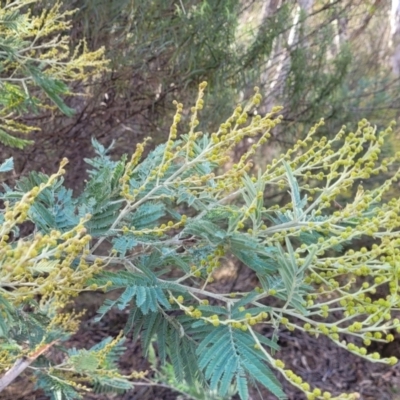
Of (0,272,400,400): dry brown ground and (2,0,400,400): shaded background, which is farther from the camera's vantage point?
(0,272,400,400): dry brown ground

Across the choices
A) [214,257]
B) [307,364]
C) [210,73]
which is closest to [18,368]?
[214,257]

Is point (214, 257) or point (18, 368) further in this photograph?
point (18, 368)

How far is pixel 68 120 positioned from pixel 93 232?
1870 mm

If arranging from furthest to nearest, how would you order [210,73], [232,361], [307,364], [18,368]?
1. [307,364]
2. [210,73]
3. [18,368]
4. [232,361]

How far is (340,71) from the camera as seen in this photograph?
2805 mm

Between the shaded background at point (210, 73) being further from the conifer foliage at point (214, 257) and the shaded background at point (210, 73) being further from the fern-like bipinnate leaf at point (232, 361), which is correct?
the fern-like bipinnate leaf at point (232, 361)

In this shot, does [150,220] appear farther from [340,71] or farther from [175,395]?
[175,395]

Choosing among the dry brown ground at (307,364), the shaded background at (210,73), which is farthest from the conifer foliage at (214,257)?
the dry brown ground at (307,364)

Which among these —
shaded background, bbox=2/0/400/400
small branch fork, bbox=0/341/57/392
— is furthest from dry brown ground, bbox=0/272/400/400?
small branch fork, bbox=0/341/57/392

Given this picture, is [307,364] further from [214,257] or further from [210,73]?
[214,257]

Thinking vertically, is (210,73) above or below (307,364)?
above

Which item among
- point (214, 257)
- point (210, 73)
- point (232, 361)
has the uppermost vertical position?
point (210, 73)

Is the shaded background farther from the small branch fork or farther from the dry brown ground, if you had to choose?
the small branch fork

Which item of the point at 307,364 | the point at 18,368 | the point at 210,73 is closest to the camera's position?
the point at 18,368
